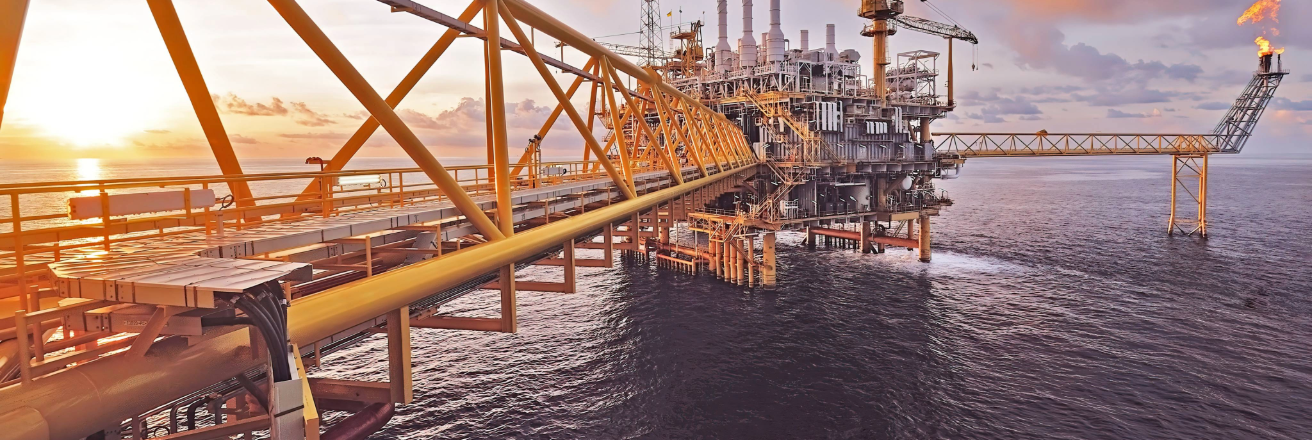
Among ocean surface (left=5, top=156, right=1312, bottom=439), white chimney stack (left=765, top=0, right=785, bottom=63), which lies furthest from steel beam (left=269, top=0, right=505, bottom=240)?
white chimney stack (left=765, top=0, right=785, bottom=63)

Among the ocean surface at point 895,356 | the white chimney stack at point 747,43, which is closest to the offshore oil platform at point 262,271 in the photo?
the ocean surface at point 895,356

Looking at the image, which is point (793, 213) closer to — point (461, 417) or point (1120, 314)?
point (1120, 314)

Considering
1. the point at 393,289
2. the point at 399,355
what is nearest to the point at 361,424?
the point at 399,355

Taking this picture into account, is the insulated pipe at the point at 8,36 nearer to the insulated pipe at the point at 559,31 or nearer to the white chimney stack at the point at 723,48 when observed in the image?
the insulated pipe at the point at 559,31

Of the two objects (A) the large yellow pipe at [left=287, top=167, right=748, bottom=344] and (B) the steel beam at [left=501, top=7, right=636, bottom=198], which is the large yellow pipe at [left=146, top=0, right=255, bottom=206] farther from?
(B) the steel beam at [left=501, top=7, right=636, bottom=198]

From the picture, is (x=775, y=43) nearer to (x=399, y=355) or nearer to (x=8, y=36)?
(x=399, y=355)

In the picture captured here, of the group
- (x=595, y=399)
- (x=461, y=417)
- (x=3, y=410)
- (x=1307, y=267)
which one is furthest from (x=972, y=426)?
(x=1307, y=267)
